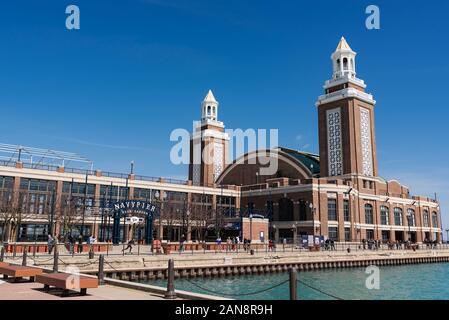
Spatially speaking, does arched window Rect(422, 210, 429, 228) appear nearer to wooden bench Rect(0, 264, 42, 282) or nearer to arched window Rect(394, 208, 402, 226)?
arched window Rect(394, 208, 402, 226)

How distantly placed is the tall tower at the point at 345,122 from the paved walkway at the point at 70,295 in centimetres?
7683

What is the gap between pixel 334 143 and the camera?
92938 millimetres

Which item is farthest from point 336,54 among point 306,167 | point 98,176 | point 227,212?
point 98,176

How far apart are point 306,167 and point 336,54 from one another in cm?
2552

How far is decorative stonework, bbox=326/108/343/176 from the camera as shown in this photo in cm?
9169

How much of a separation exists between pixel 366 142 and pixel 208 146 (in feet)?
140

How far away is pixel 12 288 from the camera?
58.5 ft

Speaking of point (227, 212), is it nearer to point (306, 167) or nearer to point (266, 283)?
point (306, 167)

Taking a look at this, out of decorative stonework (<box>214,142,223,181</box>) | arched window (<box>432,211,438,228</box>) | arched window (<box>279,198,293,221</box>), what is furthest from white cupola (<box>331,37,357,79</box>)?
arched window (<box>432,211,438,228</box>)

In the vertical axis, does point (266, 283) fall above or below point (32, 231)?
below

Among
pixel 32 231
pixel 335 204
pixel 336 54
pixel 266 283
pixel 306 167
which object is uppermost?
pixel 336 54

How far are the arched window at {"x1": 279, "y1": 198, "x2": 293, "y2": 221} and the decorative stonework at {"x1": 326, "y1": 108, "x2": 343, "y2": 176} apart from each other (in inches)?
481
